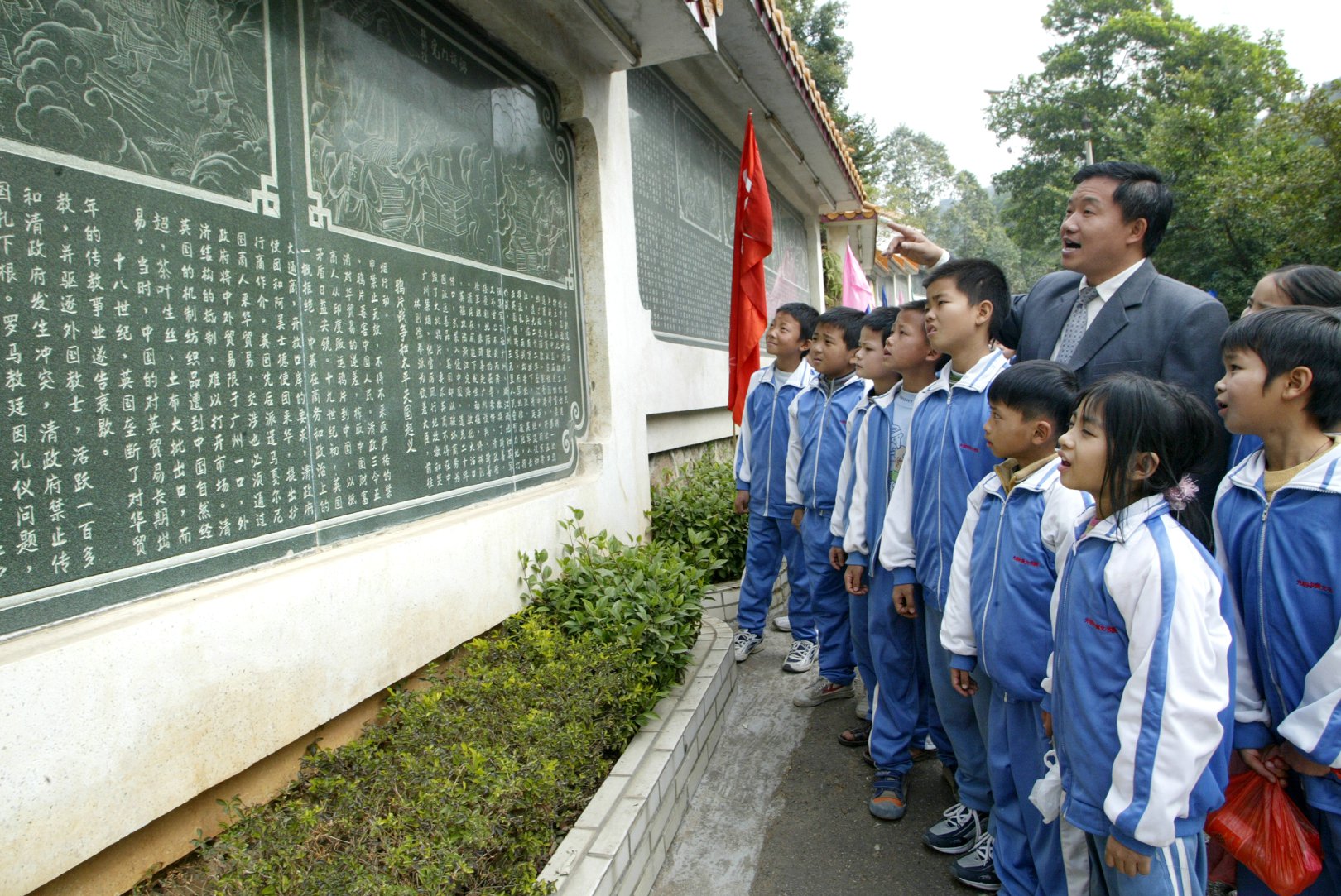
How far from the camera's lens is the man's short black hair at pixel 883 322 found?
326cm

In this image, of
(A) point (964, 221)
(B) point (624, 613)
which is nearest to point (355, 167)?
(B) point (624, 613)

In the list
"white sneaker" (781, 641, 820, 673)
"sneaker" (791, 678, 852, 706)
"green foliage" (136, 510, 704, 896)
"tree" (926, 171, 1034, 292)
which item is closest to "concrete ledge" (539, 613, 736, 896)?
"green foliage" (136, 510, 704, 896)

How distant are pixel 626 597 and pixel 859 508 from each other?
0.97 meters

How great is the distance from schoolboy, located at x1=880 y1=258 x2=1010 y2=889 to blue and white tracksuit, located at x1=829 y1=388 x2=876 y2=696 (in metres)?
0.47

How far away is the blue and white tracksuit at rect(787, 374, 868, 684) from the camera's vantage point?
3893 mm

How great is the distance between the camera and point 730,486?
544cm

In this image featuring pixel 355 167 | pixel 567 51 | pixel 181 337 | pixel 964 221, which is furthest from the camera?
pixel 964 221

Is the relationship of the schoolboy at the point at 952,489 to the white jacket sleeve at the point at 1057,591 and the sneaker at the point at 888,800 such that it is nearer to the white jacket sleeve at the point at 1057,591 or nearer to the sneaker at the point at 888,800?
the sneaker at the point at 888,800

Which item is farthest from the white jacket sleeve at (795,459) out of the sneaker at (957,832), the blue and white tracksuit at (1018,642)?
the blue and white tracksuit at (1018,642)

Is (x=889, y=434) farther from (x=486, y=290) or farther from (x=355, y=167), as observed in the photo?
(x=355, y=167)

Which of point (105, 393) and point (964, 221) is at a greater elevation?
point (964, 221)

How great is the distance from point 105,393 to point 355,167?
116cm

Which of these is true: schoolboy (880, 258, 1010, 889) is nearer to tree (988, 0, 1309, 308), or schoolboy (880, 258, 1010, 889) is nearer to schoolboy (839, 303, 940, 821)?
schoolboy (839, 303, 940, 821)

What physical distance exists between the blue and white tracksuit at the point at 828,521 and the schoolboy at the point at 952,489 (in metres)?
1.05
